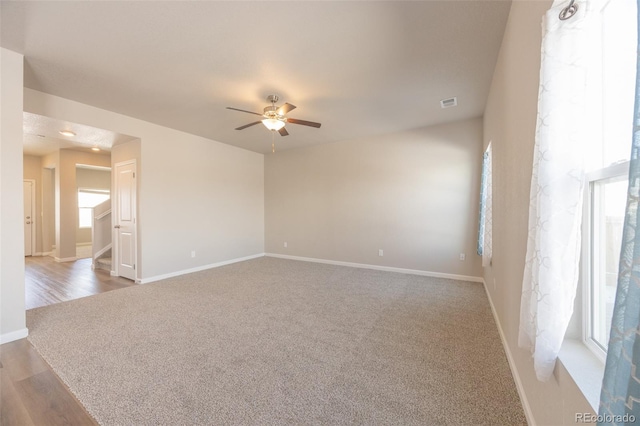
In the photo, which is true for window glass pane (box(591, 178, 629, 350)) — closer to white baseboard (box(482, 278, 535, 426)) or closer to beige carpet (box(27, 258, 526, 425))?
white baseboard (box(482, 278, 535, 426))

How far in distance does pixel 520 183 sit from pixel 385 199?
335 centimetres

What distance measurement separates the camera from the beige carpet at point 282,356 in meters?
1.53

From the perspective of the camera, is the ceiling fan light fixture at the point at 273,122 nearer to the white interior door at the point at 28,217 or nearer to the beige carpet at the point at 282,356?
the beige carpet at the point at 282,356

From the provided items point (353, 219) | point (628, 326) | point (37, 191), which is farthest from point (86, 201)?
point (628, 326)

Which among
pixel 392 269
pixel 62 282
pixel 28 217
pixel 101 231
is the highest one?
pixel 28 217

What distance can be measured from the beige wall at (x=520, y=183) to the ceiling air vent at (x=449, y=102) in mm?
1108

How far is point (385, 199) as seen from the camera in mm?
4953

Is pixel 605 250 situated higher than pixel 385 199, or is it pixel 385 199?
pixel 385 199

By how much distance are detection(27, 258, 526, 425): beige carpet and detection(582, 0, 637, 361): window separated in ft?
3.09

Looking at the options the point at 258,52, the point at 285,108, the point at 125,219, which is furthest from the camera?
the point at 125,219

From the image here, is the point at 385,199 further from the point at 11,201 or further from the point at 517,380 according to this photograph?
the point at 11,201

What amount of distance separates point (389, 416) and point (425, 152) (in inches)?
162

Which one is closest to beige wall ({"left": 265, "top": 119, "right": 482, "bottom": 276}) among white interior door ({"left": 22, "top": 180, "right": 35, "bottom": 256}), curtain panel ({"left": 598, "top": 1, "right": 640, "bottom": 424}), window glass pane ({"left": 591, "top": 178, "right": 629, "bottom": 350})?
window glass pane ({"left": 591, "top": 178, "right": 629, "bottom": 350})

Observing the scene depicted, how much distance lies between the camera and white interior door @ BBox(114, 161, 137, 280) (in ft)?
14.3
